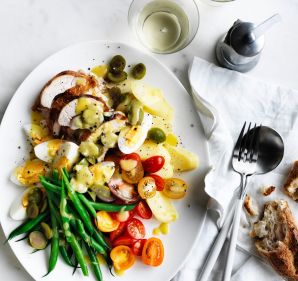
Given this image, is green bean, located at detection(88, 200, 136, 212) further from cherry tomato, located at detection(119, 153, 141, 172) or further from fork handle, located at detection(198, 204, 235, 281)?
fork handle, located at detection(198, 204, 235, 281)

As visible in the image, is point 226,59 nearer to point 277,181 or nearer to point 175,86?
point 175,86

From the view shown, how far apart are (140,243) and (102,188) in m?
0.35

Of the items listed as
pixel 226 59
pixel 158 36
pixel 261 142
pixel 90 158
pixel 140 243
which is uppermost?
pixel 158 36

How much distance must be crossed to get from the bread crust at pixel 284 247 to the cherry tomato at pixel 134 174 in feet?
2.45

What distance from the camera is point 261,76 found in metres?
2.89

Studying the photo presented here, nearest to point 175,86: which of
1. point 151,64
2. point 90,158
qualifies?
point 151,64

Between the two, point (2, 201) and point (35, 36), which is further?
point (35, 36)

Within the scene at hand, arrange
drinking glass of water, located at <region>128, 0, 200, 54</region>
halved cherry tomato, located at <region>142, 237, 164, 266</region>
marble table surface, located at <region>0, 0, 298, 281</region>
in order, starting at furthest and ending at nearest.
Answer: marble table surface, located at <region>0, 0, 298, 281</region>, drinking glass of water, located at <region>128, 0, 200, 54</region>, halved cherry tomato, located at <region>142, 237, 164, 266</region>

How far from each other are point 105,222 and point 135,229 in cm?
16

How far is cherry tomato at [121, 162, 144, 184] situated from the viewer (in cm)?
256

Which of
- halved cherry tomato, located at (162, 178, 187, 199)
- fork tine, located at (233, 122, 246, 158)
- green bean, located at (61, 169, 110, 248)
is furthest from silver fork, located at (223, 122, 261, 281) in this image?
green bean, located at (61, 169, 110, 248)

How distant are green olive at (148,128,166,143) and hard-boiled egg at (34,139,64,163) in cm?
46

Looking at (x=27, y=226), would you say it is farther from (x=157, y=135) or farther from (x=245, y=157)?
(x=245, y=157)

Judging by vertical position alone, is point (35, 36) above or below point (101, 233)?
above
